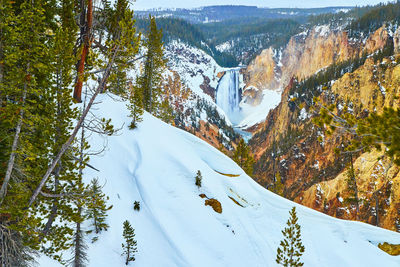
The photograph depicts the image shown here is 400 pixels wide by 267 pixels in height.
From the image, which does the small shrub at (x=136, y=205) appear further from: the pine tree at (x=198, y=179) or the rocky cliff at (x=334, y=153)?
the rocky cliff at (x=334, y=153)

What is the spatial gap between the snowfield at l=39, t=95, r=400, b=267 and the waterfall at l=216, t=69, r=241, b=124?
148764 mm

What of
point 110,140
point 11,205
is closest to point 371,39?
point 110,140

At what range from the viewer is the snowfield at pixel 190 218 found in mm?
11688

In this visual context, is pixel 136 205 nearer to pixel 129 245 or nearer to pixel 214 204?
pixel 129 245

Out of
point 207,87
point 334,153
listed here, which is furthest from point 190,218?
point 207,87

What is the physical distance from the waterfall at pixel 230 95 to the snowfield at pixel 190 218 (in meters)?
149

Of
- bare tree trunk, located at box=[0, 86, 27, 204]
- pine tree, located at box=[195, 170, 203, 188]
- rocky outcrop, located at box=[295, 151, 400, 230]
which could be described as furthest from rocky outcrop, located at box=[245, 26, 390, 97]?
bare tree trunk, located at box=[0, 86, 27, 204]

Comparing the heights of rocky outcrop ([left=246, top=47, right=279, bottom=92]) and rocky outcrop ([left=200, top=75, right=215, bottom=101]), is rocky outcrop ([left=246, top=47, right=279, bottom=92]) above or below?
above

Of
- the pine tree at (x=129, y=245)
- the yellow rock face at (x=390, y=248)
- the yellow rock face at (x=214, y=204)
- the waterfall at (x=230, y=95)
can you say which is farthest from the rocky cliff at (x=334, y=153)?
the waterfall at (x=230, y=95)

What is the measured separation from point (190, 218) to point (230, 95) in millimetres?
170290

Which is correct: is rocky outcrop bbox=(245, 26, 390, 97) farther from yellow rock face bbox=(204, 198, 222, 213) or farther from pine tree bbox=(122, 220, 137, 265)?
pine tree bbox=(122, 220, 137, 265)

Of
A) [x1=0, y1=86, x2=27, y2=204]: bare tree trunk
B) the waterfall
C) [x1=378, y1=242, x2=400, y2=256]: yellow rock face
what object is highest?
[x1=0, y1=86, x2=27, y2=204]: bare tree trunk

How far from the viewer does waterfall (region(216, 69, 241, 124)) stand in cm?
17025

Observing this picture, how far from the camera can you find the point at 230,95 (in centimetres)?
17850
